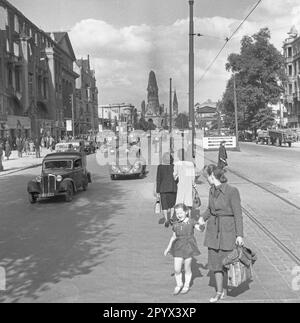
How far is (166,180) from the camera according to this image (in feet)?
33.5

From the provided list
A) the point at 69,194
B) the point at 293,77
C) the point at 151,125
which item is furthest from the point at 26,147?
the point at 151,125

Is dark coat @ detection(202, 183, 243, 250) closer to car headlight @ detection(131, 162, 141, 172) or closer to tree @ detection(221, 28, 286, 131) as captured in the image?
car headlight @ detection(131, 162, 141, 172)

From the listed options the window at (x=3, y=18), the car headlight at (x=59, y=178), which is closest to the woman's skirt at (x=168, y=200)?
the car headlight at (x=59, y=178)

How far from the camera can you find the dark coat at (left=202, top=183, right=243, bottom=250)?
231 inches

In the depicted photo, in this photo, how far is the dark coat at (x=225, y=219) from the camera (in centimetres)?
587

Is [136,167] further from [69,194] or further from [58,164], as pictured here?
[69,194]

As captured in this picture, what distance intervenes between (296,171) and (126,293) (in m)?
18.5

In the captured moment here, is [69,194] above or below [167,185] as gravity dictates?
below

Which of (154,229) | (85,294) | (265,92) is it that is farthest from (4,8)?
(85,294)

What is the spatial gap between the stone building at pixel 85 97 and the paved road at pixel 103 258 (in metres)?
84.6

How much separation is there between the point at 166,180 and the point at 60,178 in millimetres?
6108

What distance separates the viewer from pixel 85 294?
6.10 m

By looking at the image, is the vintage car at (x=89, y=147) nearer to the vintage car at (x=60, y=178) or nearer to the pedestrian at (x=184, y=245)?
the vintage car at (x=60, y=178)

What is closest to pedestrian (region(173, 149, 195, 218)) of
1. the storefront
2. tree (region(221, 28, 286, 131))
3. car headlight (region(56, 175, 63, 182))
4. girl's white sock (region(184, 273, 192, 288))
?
girl's white sock (region(184, 273, 192, 288))
